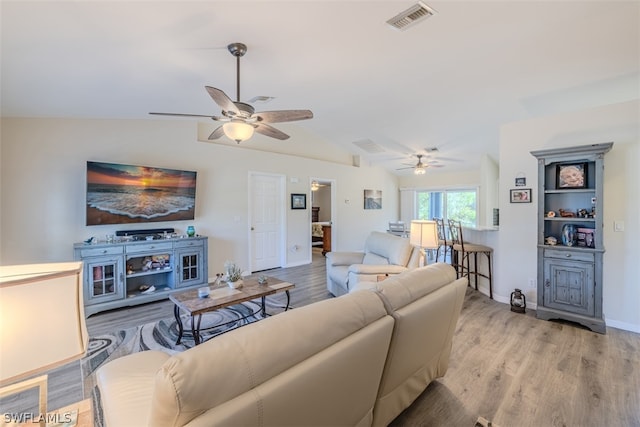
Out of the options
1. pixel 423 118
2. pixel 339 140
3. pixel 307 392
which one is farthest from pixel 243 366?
pixel 339 140

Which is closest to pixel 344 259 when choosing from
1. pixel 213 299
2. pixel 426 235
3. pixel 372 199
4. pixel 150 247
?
pixel 426 235

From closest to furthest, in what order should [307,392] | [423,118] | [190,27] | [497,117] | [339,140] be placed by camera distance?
1. [307,392]
2. [190,27]
3. [497,117]
4. [423,118]
5. [339,140]

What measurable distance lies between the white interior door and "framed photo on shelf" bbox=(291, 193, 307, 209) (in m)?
0.27

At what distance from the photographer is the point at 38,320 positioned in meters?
0.88

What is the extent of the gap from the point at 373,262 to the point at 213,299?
2.16m

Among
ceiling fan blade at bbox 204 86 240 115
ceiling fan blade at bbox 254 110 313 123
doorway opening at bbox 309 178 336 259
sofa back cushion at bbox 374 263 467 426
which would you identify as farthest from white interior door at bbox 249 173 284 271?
sofa back cushion at bbox 374 263 467 426

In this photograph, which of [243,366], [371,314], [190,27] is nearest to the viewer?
[243,366]

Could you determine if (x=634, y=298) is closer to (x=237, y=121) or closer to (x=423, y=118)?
(x=423, y=118)

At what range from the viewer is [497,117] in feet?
14.3

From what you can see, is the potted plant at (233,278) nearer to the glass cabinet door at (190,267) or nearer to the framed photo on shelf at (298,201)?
the glass cabinet door at (190,267)

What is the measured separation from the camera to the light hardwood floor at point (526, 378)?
1.84 metres

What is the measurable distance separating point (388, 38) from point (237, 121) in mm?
1529

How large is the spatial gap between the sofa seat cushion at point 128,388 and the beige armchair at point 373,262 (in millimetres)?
2021

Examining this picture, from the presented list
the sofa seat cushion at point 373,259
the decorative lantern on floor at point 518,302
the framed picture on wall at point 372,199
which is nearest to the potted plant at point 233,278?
the sofa seat cushion at point 373,259
